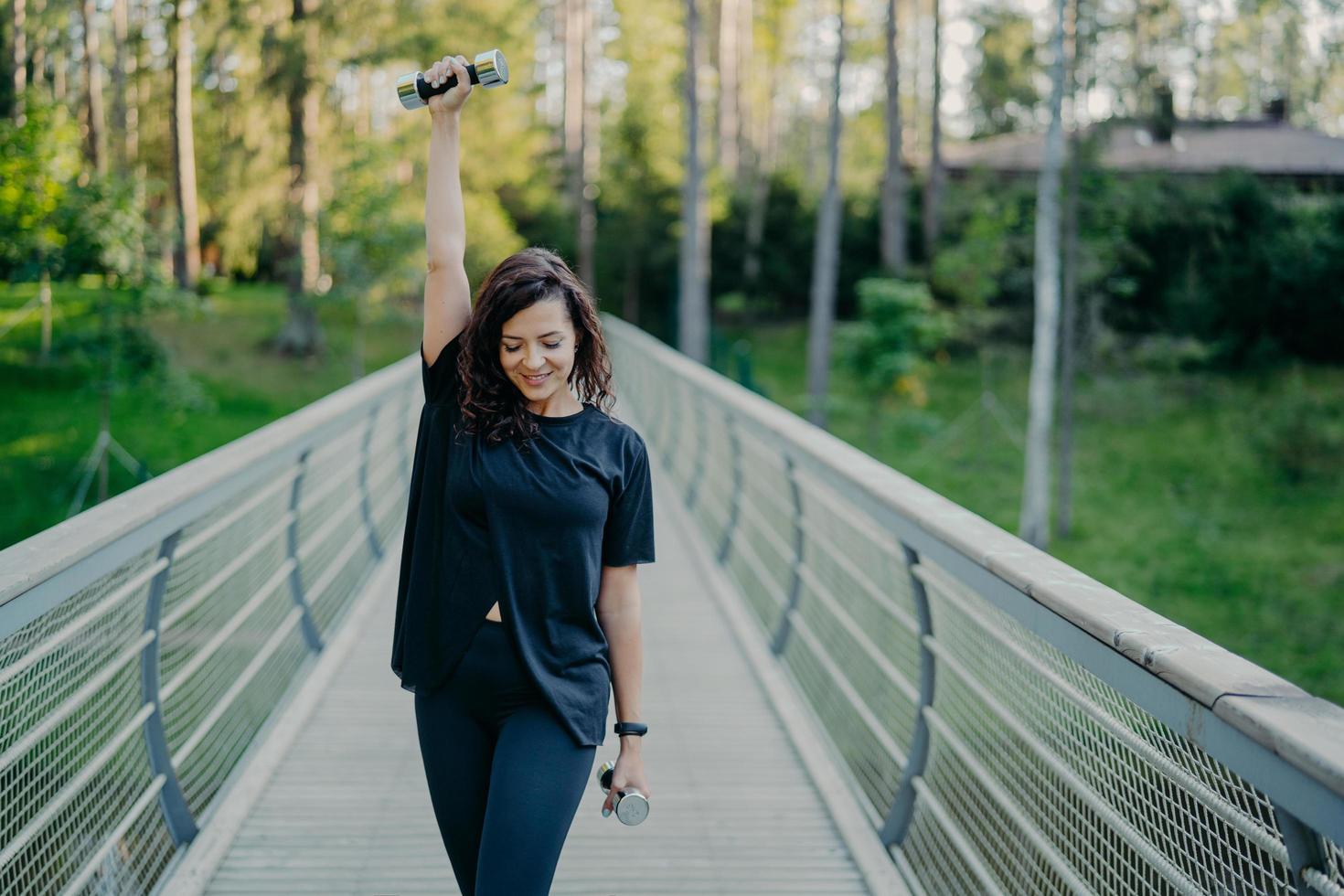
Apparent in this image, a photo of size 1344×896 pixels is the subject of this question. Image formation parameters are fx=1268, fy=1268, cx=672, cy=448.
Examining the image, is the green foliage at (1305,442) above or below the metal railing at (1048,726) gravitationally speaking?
below

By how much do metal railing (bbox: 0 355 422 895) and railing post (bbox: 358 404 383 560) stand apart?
1.77 metres

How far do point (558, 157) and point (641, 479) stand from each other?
4152 cm

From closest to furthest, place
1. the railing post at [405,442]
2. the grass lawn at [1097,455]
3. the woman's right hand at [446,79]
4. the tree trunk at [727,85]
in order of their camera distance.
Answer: the woman's right hand at [446,79], the railing post at [405,442], the grass lawn at [1097,455], the tree trunk at [727,85]

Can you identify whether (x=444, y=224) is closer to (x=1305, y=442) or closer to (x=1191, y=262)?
(x=1305, y=442)

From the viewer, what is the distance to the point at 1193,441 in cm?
2223

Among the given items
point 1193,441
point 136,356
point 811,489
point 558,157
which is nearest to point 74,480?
point 136,356

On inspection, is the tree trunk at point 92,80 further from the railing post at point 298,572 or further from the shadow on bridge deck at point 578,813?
the shadow on bridge deck at point 578,813

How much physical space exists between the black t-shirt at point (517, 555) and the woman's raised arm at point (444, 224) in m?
0.15

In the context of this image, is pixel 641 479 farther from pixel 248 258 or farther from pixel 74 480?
pixel 248 258

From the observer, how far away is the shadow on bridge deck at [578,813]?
3189 mm

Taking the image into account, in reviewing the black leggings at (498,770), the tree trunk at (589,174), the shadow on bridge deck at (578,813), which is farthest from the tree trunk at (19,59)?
the black leggings at (498,770)

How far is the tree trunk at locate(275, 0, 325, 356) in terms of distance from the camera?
77.1ft

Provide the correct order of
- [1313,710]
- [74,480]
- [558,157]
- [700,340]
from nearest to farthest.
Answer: [1313,710] < [74,480] < [700,340] < [558,157]

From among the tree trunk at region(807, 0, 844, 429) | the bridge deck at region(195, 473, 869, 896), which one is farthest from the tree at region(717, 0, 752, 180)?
the bridge deck at region(195, 473, 869, 896)
